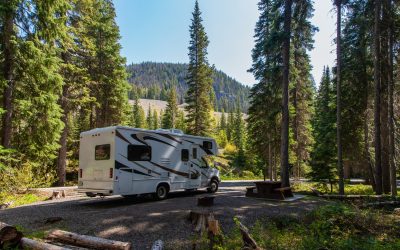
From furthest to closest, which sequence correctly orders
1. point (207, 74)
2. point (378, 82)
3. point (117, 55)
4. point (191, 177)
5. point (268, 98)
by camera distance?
point (207, 74) → point (117, 55) → point (268, 98) → point (378, 82) → point (191, 177)

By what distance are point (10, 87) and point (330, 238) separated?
14642 millimetres

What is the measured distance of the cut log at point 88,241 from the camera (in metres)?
6.50

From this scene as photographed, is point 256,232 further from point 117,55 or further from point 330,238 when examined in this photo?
point 117,55

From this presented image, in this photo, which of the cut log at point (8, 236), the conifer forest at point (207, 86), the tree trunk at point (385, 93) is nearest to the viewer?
the cut log at point (8, 236)

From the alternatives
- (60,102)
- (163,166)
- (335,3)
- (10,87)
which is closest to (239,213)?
(163,166)

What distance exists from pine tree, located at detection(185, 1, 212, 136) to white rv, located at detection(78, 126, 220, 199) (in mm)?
20278

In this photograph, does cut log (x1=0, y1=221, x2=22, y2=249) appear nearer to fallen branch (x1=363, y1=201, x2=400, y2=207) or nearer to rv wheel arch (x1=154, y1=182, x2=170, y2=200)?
rv wheel arch (x1=154, y1=182, x2=170, y2=200)

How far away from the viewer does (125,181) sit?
12.3 meters

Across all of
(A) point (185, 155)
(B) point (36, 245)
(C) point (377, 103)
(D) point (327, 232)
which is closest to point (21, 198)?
(A) point (185, 155)

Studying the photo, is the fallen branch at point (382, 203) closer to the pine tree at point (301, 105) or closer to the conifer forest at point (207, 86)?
the conifer forest at point (207, 86)

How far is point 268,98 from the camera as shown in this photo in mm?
27406

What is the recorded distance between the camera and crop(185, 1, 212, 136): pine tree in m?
36.2

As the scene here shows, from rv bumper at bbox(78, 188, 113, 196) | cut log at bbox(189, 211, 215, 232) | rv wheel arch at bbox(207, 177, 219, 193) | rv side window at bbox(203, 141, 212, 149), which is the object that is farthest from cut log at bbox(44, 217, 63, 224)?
rv wheel arch at bbox(207, 177, 219, 193)

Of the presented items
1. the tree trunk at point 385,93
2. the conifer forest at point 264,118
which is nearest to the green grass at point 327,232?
the conifer forest at point 264,118
